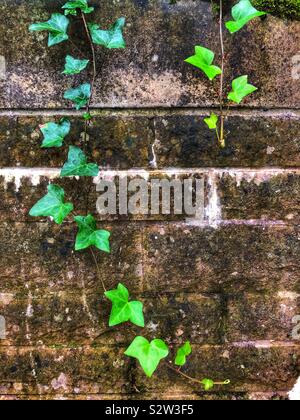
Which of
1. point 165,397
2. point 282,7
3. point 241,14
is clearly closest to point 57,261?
point 165,397

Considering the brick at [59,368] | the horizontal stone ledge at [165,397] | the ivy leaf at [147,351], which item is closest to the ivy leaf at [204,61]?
the ivy leaf at [147,351]

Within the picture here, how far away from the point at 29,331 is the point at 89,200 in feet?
1.40

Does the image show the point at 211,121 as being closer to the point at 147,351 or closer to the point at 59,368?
the point at 147,351

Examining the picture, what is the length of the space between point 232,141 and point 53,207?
20.6 inches

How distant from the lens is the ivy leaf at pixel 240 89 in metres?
1.04

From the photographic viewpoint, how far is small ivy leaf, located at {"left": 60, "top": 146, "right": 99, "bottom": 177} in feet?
3.51

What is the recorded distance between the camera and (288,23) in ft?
3.59

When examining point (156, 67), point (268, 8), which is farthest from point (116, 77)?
point (268, 8)

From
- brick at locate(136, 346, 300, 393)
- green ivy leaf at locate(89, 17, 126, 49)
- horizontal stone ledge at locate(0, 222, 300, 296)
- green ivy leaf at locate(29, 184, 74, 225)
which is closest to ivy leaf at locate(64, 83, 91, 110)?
green ivy leaf at locate(89, 17, 126, 49)

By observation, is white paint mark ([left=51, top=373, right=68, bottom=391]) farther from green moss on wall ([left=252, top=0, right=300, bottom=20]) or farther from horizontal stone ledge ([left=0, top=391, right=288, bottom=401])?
green moss on wall ([left=252, top=0, right=300, bottom=20])

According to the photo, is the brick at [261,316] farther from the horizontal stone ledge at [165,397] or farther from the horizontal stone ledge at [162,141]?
the horizontal stone ledge at [162,141]

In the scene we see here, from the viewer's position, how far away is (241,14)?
1.02m

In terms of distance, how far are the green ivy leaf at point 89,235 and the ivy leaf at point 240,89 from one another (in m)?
0.49

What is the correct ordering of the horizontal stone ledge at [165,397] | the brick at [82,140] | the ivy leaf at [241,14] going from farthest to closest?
the horizontal stone ledge at [165,397]
the brick at [82,140]
the ivy leaf at [241,14]
